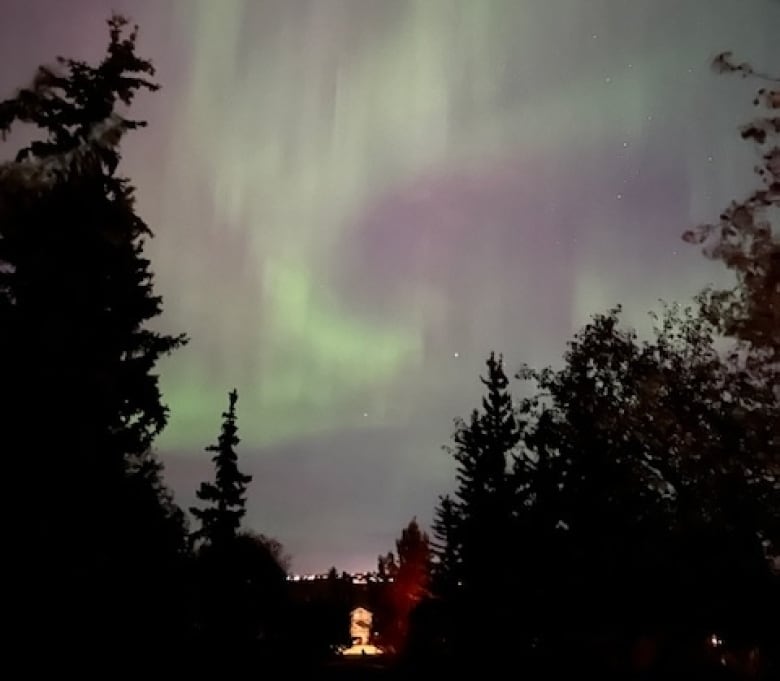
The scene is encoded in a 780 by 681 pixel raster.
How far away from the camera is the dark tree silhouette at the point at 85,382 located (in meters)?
12.6

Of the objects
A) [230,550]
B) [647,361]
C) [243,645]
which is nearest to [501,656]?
[243,645]

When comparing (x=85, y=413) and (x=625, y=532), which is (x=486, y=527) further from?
(x=85, y=413)

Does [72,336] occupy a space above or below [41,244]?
below

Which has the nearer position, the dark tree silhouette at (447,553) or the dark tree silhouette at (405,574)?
the dark tree silhouette at (447,553)

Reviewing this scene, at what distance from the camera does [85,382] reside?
44.2 feet

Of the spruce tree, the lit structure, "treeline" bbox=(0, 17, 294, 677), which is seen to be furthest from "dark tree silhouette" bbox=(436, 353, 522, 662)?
the lit structure

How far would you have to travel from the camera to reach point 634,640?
2842 cm

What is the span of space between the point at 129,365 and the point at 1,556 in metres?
4.55

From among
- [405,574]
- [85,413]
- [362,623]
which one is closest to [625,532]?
[85,413]

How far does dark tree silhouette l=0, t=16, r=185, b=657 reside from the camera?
12555 millimetres

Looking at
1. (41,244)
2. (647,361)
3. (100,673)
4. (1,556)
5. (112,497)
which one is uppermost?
(647,361)

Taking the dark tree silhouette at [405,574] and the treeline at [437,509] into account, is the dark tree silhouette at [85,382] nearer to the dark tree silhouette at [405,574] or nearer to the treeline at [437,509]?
the treeline at [437,509]

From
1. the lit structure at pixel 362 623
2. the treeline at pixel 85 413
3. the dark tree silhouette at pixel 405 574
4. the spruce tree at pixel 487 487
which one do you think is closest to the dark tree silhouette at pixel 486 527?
the spruce tree at pixel 487 487

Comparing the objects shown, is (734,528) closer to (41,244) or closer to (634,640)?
(634,640)
